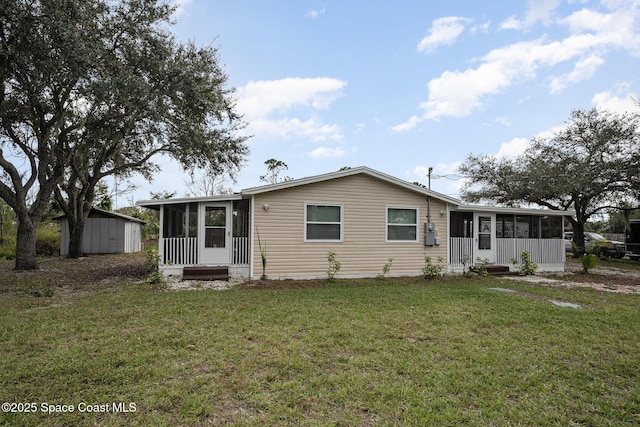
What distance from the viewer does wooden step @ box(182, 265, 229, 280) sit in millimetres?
9344

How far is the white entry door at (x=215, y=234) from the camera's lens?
31.8ft

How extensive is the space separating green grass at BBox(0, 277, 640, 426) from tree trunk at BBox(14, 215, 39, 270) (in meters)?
6.07

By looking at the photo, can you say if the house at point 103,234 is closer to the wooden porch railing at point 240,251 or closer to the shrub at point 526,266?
the wooden porch railing at point 240,251

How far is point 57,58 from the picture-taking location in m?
8.92

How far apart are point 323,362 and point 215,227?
7039 mm

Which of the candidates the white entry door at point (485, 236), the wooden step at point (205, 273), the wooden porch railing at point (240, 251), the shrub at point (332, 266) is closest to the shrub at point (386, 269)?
the shrub at point (332, 266)

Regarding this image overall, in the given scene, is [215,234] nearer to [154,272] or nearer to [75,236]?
[154,272]

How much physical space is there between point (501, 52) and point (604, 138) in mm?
9113

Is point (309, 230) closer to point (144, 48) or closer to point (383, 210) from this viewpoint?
point (383, 210)

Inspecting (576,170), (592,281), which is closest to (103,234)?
(592,281)

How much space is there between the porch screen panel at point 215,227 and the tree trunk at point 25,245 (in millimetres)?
6411

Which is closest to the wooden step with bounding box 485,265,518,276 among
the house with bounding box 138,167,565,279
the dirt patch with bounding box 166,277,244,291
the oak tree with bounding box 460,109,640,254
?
the house with bounding box 138,167,565,279

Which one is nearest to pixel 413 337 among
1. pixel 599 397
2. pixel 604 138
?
pixel 599 397

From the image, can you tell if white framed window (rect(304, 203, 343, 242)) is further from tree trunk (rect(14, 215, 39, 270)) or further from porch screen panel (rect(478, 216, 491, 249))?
tree trunk (rect(14, 215, 39, 270))
